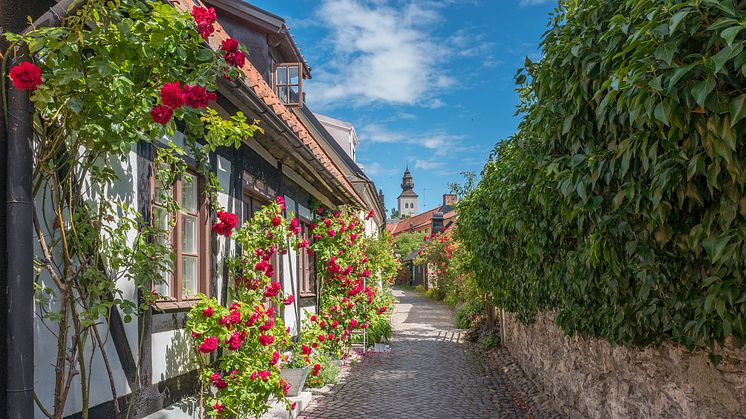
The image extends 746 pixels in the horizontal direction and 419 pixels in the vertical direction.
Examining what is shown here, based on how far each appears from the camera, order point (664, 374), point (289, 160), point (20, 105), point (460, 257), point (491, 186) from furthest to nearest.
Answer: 1. point (460, 257)
2. point (289, 160)
3. point (491, 186)
4. point (664, 374)
5. point (20, 105)

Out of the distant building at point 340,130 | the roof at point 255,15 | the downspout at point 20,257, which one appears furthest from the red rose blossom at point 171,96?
the distant building at point 340,130

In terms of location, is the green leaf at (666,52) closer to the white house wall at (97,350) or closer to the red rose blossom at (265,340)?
the white house wall at (97,350)

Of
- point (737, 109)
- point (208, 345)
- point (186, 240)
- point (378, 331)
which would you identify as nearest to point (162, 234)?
point (186, 240)

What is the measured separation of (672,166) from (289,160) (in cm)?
610

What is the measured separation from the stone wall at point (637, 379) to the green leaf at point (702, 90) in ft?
5.29

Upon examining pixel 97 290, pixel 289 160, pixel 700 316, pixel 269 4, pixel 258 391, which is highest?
pixel 269 4

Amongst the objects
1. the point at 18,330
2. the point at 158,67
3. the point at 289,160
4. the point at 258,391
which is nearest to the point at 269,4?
the point at 289,160

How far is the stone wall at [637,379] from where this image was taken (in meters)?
3.15

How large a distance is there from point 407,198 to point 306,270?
9276cm

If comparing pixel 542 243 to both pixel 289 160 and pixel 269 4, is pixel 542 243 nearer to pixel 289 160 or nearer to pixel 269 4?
pixel 289 160

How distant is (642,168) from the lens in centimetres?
288

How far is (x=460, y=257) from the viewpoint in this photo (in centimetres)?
1592

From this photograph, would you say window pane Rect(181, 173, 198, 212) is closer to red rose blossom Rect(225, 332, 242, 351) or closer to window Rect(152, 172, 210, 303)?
window Rect(152, 172, 210, 303)

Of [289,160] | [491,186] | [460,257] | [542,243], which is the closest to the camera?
[542,243]
